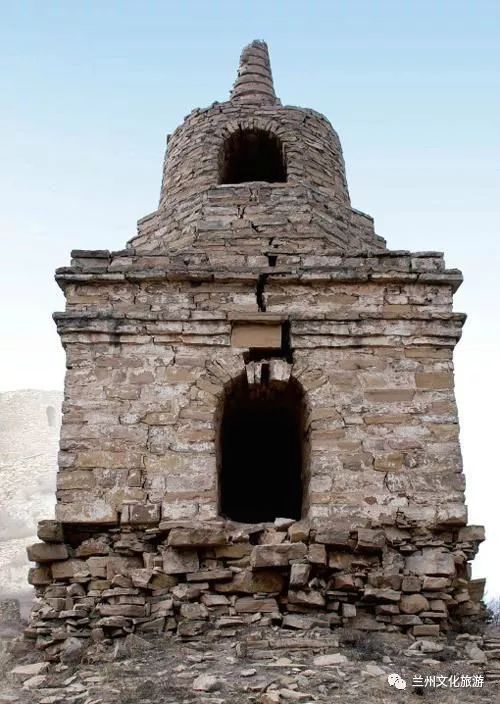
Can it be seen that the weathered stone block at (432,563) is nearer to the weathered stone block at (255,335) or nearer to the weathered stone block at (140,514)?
the weathered stone block at (140,514)

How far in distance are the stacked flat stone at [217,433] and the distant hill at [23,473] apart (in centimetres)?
1757

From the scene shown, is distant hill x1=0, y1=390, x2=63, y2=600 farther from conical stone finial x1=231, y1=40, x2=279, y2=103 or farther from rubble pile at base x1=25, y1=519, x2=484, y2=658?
rubble pile at base x1=25, y1=519, x2=484, y2=658

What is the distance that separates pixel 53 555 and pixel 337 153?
6.03m

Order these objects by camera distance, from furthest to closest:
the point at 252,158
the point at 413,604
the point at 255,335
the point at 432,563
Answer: the point at 252,158 → the point at 255,335 → the point at 432,563 → the point at 413,604

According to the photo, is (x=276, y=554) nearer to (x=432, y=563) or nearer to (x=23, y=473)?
(x=432, y=563)

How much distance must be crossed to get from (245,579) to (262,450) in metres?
3.33

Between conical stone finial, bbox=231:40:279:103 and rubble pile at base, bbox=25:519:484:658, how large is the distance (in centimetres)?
614

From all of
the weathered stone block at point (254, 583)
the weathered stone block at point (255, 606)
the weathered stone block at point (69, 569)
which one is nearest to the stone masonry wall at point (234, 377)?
the weathered stone block at point (69, 569)

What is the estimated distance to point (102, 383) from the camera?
271 inches

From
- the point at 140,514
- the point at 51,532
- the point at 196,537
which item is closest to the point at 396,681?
the point at 196,537

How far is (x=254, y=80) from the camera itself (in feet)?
35.2

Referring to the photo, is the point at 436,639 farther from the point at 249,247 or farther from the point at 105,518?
the point at 249,247

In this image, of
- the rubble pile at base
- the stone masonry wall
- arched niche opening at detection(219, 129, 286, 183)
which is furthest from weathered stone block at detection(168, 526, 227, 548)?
arched niche opening at detection(219, 129, 286, 183)

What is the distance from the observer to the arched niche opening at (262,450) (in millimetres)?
7359
